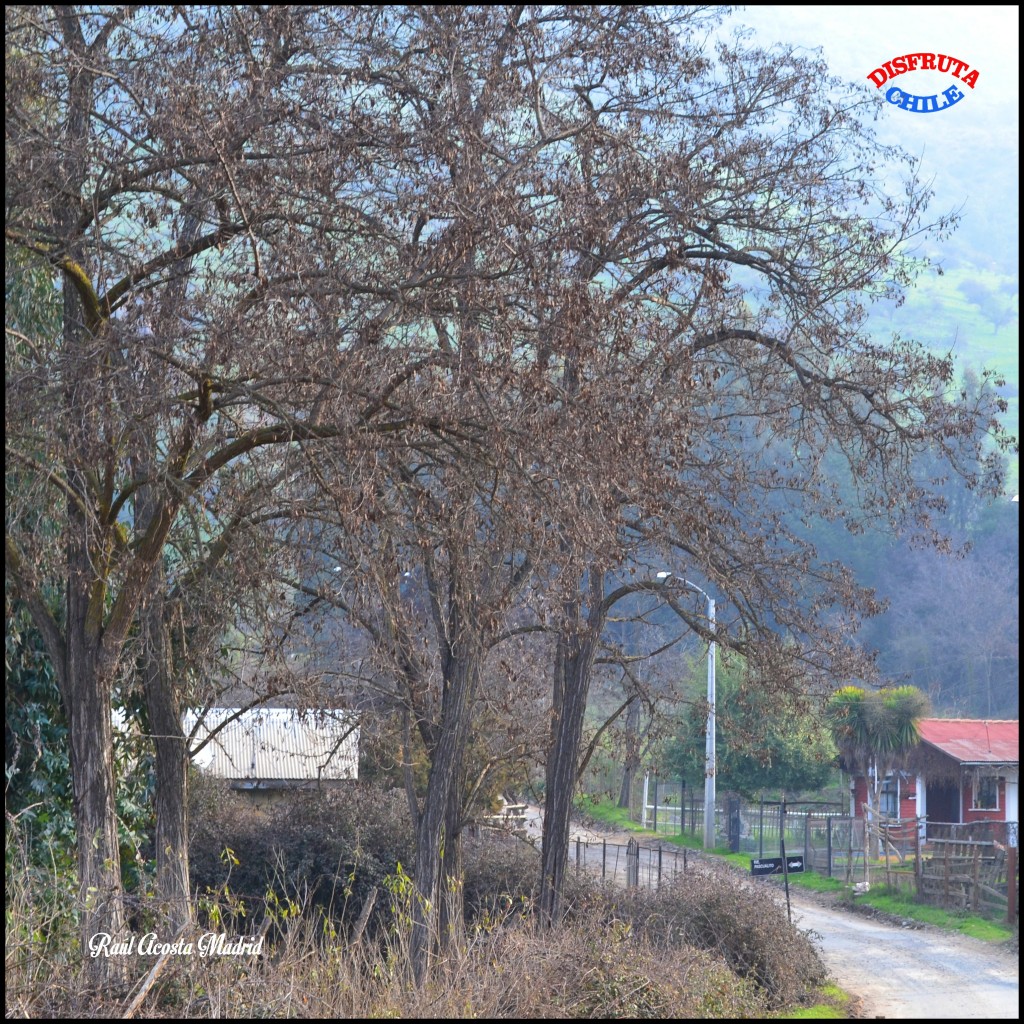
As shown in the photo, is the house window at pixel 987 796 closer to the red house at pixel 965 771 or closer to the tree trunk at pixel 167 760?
the red house at pixel 965 771

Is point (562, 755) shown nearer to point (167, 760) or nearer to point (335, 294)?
point (167, 760)

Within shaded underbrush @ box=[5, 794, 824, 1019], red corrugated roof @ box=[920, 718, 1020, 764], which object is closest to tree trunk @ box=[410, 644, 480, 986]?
shaded underbrush @ box=[5, 794, 824, 1019]

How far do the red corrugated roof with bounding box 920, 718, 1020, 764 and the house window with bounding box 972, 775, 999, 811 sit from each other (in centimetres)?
108

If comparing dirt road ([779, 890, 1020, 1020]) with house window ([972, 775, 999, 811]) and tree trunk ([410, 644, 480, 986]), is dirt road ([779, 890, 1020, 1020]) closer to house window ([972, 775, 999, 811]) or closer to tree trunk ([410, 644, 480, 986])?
tree trunk ([410, 644, 480, 986])

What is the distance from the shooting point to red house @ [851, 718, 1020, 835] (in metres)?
33.0

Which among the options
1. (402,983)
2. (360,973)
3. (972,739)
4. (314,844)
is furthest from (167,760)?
(972,739)

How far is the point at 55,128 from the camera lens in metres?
8.37

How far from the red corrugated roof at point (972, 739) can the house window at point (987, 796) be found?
42.6 inches

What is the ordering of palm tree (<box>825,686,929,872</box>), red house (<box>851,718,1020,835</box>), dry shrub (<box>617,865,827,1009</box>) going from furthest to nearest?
red house (<box>851,718,1020,835</box>), palm tree (<box>825,686,929,872</box>), dry shrub (<box>617,865,827,1009</box>)

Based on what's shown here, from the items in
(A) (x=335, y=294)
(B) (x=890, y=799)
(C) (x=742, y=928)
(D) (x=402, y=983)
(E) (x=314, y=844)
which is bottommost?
(B) (x=890, y=799)

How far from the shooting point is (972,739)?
1357 inches

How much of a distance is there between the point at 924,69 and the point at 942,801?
3050 centimetres

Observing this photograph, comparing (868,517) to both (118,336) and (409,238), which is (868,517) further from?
(118,336)

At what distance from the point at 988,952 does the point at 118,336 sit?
18837 millimetres
